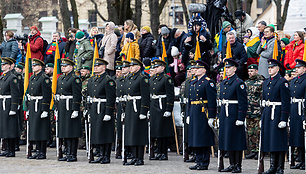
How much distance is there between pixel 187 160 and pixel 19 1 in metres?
35.3

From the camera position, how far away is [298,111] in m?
14.8

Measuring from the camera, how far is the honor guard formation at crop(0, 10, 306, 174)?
14211 mm

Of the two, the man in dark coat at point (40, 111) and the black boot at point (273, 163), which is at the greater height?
the man in dark coat at point (40, 111)

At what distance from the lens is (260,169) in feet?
45.3

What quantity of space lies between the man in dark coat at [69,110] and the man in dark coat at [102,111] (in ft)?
1.39

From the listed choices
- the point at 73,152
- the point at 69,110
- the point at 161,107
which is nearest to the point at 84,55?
the point at 69,110

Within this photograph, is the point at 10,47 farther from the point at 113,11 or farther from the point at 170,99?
the point at 170,99

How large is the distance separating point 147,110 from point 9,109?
3.47 m

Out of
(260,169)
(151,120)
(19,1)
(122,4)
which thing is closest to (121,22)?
(122,4)

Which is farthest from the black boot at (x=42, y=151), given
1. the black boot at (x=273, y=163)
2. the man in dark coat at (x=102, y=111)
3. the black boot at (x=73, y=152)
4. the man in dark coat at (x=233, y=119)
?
the black boot at (x=273, y=163)

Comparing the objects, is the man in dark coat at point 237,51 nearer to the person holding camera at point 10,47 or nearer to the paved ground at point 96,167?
the paved ground at point 96,167

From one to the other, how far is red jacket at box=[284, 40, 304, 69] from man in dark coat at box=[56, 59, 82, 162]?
471cm

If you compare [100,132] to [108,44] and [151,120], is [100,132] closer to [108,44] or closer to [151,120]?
[151,120]

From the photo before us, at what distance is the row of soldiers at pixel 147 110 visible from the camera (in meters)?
13.9
